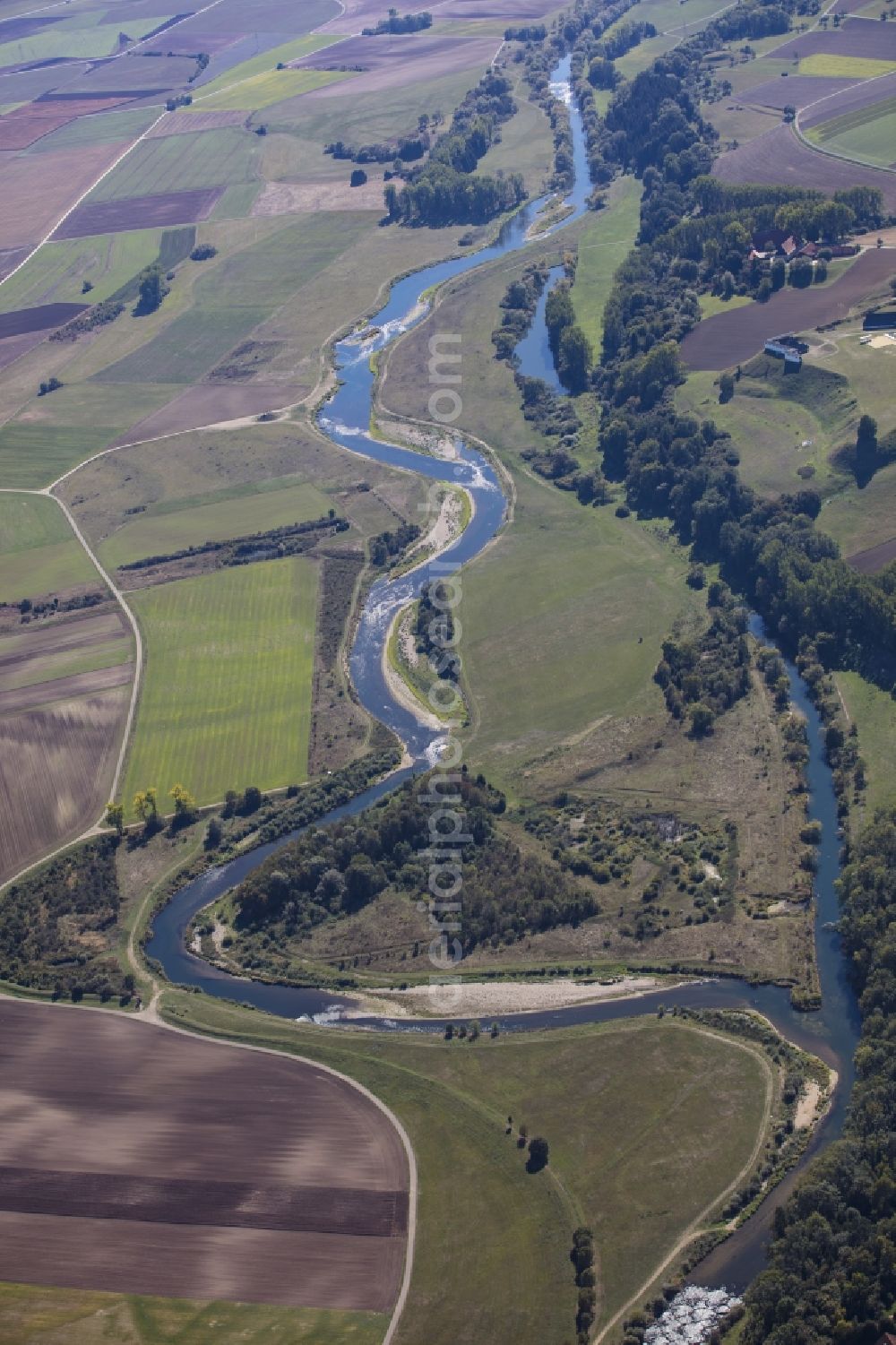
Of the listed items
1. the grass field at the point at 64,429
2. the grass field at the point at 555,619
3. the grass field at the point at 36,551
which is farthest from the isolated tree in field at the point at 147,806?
the grass field at the point at 64,429

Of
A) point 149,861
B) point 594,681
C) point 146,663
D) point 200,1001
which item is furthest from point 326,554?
point 200,1001

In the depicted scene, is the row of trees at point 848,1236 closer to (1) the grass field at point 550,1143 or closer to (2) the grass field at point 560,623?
(1) the grass field at point 550,1143

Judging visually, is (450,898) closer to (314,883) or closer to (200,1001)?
(314,883)

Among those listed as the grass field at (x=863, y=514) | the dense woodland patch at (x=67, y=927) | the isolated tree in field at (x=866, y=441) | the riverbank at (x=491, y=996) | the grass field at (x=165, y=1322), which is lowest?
the grass field at (x=165, y=1322)

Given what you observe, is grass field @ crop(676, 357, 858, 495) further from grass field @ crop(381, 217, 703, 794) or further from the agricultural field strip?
the agricultural field strip

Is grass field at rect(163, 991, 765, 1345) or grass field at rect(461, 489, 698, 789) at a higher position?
grass field at rect(461, 489, 698, 789)

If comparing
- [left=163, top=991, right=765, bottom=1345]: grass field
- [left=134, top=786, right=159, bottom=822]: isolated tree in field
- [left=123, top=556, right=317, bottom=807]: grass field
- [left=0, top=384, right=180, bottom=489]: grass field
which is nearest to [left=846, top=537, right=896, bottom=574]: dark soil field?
[left=123, top=556, right=317, bottom=807]: grass field
